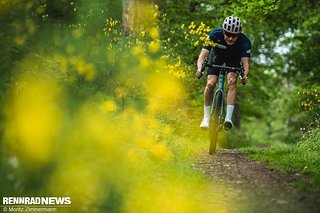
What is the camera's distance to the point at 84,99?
19.8ft

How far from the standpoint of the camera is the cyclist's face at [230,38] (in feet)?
27.2

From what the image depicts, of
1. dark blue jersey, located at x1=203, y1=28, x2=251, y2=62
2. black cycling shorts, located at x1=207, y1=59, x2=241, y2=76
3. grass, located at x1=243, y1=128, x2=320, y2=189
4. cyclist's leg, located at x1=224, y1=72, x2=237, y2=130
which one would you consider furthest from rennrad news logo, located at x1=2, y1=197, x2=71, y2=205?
dark blue jersey, located at x1=203, y1=28, x2=251, y2=62

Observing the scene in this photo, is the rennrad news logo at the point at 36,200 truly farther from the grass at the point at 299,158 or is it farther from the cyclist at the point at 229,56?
the cyclist at the point at 229,56

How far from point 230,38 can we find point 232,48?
23 centimetres

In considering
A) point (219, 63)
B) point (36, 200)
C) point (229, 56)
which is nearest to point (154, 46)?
point (219, 63)

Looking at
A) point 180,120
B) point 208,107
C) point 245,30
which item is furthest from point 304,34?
point 208,107

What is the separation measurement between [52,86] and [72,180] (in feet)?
5.14

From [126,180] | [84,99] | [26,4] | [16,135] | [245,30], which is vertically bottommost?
[126,180]

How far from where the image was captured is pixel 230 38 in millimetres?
8344

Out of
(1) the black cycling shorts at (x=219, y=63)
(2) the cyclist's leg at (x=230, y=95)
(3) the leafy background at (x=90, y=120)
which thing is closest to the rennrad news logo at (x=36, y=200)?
(3) the leafy background at (x=90, y=120)

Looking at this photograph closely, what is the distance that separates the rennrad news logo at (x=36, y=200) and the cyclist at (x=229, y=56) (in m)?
4.12

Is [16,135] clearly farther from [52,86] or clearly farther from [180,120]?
[180,120]

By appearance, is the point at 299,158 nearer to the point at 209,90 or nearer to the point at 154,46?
the point at 209,90

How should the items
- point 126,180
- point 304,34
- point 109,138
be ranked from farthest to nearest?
point 304,34 < point 109,138 < point 126,180
